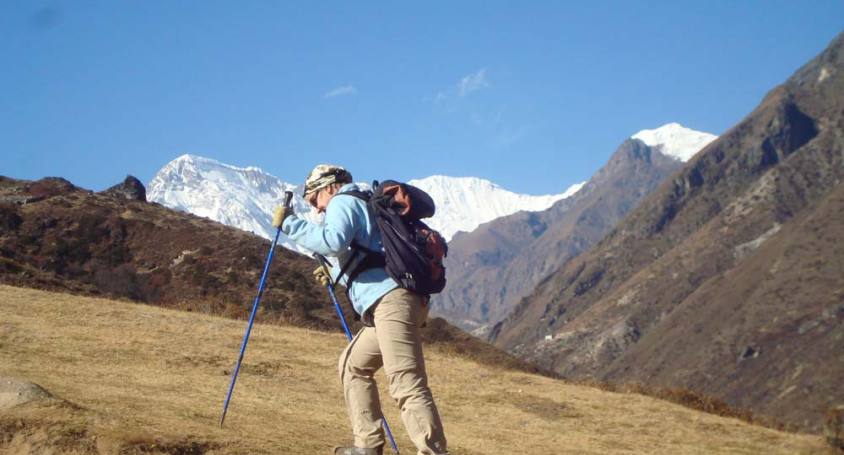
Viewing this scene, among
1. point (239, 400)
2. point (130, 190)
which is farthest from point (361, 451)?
point (130, 190)

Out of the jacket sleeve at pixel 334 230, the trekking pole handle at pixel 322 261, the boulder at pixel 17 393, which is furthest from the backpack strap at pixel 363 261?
the boulder at pixel 17 393

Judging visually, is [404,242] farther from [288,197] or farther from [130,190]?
[130,190]

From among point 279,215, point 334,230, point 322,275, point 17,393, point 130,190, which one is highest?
point 130,190

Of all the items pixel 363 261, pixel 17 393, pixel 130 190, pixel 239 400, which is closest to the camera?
pixel 363 261

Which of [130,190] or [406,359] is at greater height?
[130,190]

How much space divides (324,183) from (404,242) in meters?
1.05

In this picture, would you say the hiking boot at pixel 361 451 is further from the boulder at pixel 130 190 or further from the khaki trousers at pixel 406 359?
the boulder at pixel 130 190

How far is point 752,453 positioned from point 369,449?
9.18 metres

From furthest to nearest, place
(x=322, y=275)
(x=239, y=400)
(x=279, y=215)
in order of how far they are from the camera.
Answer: (x=239, y=400)
(x=322, y=275)
(x=279, y=215)

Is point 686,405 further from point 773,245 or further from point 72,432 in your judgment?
point 773,245

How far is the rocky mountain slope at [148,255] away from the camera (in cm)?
3412

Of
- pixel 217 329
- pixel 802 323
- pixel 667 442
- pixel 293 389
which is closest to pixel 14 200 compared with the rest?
pixel 217 329

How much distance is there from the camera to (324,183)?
8.27 m

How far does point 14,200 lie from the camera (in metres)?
46.3
